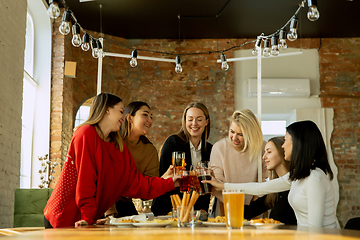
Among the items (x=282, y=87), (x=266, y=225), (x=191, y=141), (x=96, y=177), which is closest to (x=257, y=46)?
(x=191, y=141)

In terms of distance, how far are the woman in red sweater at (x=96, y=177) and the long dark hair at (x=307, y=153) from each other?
2.32 feet

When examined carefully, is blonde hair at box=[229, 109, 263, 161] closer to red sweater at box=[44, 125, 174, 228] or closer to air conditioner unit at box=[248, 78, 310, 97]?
red sweater at box=[44, 125, 174, 228]

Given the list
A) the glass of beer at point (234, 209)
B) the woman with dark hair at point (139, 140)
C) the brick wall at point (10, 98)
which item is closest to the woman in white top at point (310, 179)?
the glass of beer at point (234, 209)

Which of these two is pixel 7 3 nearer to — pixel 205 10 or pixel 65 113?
pixel 65 113

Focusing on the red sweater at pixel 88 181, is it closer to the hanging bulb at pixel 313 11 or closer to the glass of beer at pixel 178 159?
the glass of beer at pixel 178 159

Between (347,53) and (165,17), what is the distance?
3.19 m

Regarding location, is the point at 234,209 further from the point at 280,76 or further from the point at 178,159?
the point at 280,76

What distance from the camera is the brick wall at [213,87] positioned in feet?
21.3

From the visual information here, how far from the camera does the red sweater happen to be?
2.01 metres

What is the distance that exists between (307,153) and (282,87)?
4683mm

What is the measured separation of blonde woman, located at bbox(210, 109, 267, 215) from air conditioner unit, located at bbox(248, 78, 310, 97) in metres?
3.83

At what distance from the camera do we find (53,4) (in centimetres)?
216

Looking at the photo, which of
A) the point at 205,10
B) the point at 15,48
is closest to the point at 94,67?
the point at 205,10

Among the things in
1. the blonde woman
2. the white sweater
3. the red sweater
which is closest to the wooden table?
the white sweater
